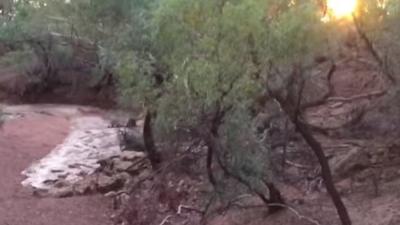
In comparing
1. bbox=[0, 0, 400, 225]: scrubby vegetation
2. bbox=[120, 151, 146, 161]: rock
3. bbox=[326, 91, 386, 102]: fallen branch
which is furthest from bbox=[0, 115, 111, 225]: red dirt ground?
bbox=[326, 91, 386, 102]: fallen branch

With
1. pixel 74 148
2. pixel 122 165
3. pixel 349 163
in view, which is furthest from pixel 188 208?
pixel 74 148

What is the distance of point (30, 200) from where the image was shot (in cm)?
1349

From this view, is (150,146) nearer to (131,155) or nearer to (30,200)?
(131,155)

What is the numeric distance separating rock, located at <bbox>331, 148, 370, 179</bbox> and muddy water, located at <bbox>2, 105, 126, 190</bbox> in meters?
5.90

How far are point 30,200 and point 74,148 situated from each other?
17.3ft

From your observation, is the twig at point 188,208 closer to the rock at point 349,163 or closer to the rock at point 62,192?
the rock at point 349,163

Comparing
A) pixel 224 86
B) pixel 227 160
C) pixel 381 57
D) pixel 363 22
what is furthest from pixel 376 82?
pixel 224 86

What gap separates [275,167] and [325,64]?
5.27 feet

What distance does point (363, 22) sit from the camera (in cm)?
954

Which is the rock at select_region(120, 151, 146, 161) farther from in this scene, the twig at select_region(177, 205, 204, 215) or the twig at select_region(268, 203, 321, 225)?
the twig at select_region(268, 203, 321, 225)

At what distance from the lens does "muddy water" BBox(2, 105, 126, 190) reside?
50.9 feet

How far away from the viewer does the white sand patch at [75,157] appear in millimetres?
15320

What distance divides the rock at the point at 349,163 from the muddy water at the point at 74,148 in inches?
232

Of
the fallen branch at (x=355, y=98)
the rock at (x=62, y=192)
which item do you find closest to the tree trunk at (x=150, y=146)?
the rock at (x=62, y=192)
